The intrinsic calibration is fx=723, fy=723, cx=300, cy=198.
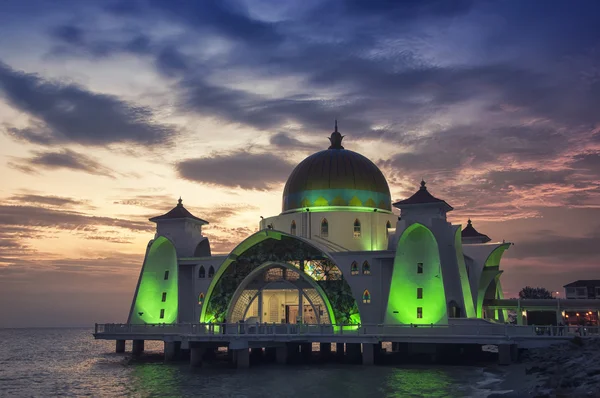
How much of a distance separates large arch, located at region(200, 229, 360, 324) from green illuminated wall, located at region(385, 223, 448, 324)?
3.47m

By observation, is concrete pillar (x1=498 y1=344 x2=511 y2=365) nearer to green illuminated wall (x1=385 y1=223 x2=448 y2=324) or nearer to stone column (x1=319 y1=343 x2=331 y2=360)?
green illuminated wall (x1=385 y1=223 x2=448 y2=324)

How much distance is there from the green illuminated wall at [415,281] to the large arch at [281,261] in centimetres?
347

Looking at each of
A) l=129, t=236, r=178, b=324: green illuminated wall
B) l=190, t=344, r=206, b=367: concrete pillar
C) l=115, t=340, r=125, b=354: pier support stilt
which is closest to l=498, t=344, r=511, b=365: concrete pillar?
l=190, t=344, r=206, b=367: concrete pillar

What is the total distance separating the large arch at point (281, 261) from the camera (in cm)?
4750

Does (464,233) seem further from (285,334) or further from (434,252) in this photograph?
(285,334)

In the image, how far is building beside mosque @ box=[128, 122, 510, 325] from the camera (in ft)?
148

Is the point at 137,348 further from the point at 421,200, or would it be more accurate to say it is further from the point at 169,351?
the point at 421,200

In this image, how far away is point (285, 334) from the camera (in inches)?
1654

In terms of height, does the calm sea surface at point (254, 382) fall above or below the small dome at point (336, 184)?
below

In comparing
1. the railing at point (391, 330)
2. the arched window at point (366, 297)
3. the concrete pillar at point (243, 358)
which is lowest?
the concrete pillar at point (243, 358)

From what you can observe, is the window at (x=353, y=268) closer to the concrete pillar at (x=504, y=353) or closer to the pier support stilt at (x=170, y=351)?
the concrete pillar at (x=504, y=353)

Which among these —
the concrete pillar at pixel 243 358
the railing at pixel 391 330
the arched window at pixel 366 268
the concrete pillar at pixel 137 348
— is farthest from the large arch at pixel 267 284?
the concrete pillar at pixel 243 358

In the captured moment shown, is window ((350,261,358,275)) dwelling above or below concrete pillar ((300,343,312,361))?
above

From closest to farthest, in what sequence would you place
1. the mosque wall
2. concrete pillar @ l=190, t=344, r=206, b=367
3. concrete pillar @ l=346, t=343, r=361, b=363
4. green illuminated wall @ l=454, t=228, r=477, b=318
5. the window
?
concrete pillar @ l=190, t=344, r=206, b=367 → concrete pillar @ l=346, t=343, r=361, b=363 → green illuminated wall @ l=454, t=228, r=477, b=318 → the window → the mosque wall
